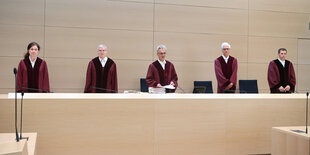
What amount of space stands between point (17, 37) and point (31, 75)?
156 cm

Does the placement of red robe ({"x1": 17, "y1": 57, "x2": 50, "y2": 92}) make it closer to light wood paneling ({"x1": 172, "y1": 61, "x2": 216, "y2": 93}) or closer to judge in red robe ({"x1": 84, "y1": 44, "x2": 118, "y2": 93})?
judge in red robe ({"x1": 84, "y1": 44, "x2": 118, "y2": 93})

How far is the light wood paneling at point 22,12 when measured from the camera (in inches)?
237

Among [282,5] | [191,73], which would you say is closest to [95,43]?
[191,73]

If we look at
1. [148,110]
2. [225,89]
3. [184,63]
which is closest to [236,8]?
[184,63]

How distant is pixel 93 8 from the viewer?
6438 millimetres

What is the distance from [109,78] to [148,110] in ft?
8.30

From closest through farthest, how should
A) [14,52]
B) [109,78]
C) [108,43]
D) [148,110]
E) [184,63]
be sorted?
[148,110] < [109,78] < [14,52] < [108,43] < [184,63]

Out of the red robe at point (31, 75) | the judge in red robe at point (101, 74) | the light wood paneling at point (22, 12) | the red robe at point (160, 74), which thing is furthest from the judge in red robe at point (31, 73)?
the red robe at point (160, 74)

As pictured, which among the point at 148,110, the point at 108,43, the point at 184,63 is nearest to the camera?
the point at 148,110

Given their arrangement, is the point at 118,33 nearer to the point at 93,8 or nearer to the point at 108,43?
the point at 108,43

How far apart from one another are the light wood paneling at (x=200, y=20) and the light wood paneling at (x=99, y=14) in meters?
0.30

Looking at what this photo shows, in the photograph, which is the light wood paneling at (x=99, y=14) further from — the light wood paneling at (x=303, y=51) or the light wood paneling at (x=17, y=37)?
the light wood paneling at (x=303, y=51)

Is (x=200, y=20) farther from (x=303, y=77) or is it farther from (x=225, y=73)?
(x=303, y=77)

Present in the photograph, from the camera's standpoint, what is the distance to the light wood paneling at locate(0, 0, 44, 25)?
6.01 metres
